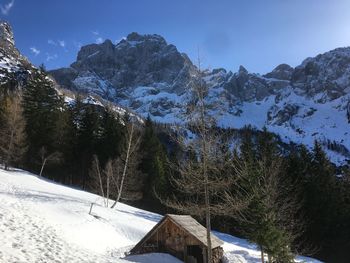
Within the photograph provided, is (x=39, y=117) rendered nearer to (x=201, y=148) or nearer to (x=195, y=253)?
(x=195, y=253)

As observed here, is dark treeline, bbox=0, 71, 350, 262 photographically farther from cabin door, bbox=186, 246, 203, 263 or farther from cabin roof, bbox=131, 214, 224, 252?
cabin roof, bbox=131, 214, 224, 252

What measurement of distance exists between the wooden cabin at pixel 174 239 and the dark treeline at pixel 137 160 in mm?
10605

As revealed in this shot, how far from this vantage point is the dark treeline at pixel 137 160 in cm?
4769

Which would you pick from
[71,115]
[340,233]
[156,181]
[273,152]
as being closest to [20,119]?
[71,115]

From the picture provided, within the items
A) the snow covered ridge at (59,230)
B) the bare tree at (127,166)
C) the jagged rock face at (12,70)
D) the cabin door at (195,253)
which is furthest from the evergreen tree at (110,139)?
the jagged rock face at (12,70)

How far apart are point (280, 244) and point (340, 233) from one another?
2654 cm

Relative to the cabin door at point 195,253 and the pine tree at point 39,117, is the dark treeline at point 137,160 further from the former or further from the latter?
the cabin door at point 195,253

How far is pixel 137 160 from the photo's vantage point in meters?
58.6

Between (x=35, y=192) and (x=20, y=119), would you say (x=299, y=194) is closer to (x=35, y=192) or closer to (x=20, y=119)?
(x=35, y=192)

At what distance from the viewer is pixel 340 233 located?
4769 cm

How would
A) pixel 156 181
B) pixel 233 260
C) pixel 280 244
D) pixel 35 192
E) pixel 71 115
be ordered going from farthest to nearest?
pixel 71 115 → pixel 156 181 → pixel 35 192 → pixel 233 260 → pixel 280 244

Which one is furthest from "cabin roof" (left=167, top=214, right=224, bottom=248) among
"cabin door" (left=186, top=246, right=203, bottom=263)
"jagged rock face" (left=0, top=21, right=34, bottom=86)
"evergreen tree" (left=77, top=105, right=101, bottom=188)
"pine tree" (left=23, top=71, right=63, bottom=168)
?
"jagged rock face" (left=0, top=21, right=34, bottom=86)

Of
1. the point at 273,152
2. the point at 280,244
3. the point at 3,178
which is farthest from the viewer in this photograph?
the point at 273,152

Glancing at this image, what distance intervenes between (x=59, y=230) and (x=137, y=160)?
3635cm
